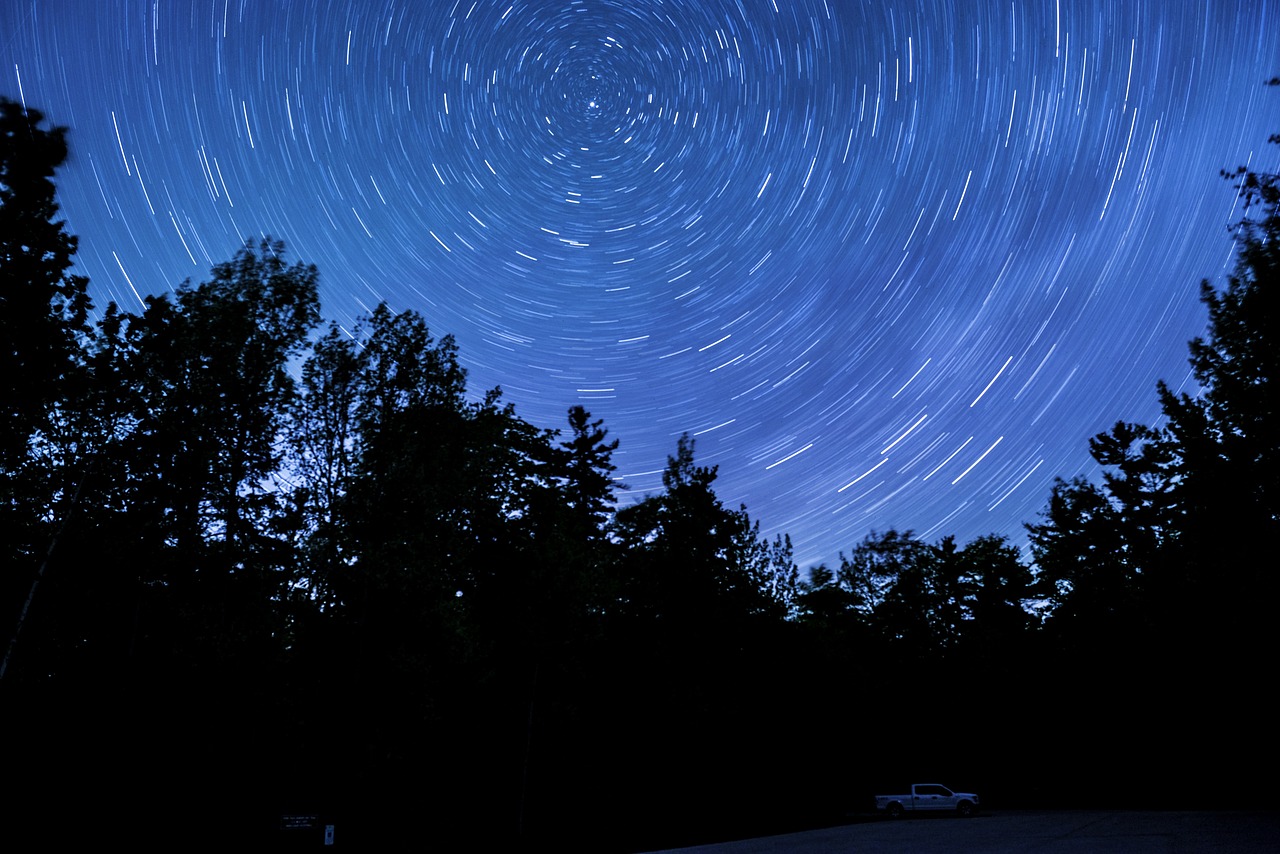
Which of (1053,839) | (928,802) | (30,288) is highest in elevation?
(30,288)

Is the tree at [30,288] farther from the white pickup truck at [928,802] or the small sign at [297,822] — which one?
the white pickup truck at [928,802]

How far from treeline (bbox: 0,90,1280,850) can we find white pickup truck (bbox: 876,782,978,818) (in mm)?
4102

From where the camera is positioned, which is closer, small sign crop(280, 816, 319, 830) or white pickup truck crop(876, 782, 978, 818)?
small sign crop(280, 816, 319, 830)

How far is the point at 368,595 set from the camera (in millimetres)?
20141

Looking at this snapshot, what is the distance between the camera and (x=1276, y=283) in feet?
60.0

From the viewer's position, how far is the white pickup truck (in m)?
37.4

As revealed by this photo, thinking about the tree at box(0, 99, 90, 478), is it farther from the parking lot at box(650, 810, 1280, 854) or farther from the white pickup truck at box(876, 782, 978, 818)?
the white pickup truck at box(876, 782, 978, 818)

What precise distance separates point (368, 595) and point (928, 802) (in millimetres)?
32115

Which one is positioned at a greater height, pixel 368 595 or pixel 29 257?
pixel 29 257

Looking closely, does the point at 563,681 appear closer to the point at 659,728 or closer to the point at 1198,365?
the point at 659,728

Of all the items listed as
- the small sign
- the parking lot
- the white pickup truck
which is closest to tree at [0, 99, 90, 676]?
the small sign

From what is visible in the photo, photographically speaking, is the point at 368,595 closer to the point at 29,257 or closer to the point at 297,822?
the point at 297,822

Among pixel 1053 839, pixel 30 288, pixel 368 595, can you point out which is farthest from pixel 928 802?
pixel 30 288

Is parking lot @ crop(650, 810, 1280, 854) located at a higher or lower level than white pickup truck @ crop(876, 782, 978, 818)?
higher
